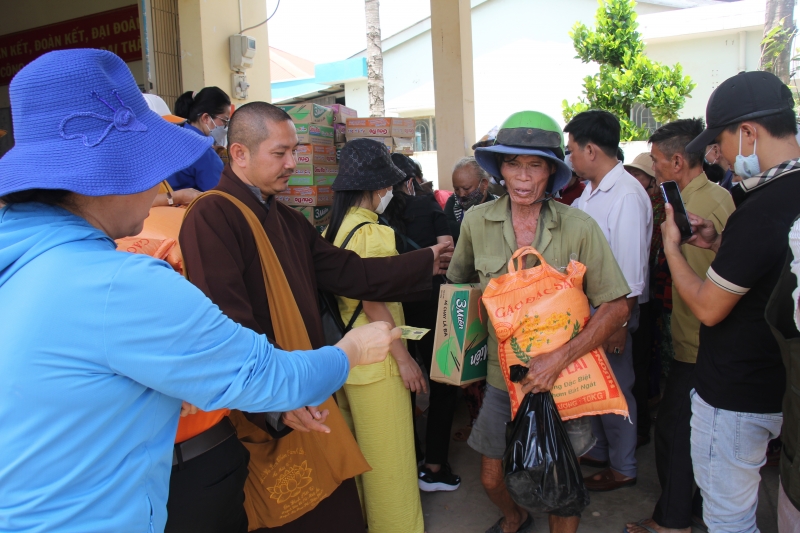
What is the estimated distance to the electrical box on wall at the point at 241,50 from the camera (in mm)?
6574

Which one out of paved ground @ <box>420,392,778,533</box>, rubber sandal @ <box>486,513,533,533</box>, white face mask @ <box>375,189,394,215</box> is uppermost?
white face mask @ <box>375,189,394,215</box>

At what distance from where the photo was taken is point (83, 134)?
1163mm

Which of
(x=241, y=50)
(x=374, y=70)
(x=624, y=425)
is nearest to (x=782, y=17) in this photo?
(x=374, y=70)

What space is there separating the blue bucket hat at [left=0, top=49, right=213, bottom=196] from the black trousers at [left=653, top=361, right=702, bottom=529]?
258 centimetres

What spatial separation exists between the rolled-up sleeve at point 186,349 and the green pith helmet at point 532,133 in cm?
155

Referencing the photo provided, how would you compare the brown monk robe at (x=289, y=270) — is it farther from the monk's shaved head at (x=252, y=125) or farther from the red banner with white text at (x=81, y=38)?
the red banner with white text at (x=81, y=38)

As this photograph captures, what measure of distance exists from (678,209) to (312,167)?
2.42 m

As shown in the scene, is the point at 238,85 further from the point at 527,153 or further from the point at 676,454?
the point at 676,454

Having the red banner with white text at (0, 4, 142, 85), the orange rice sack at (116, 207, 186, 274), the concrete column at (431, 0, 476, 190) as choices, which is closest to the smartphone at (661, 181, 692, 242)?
the orange rice sack at (116, 207, 186, 274)

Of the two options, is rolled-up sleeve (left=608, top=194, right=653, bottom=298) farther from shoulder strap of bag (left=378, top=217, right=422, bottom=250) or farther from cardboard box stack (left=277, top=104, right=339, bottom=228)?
cardboard box stack (left=277, top=104, right=339, bottom=228)

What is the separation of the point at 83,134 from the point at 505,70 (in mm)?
17904

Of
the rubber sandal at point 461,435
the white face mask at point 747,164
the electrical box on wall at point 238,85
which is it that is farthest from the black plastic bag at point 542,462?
the electrical box on wall at point 238,85

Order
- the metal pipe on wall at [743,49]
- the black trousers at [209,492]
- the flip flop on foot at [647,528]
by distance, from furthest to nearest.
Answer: the metal pipe on wall at [743,49], the flip flop on foot at [647,528], the black trousers at [209,492]

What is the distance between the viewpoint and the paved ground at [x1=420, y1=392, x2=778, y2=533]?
10.3 ft
